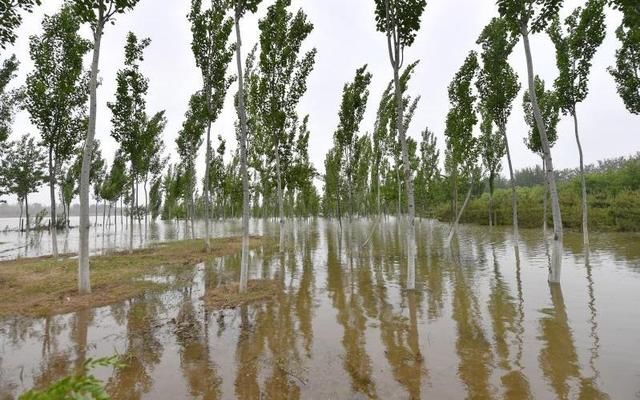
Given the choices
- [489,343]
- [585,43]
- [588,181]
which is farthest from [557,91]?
[588,181]

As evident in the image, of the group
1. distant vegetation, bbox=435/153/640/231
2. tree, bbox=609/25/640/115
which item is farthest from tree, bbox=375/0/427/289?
distant vegetation, bbox=435/153/640/231

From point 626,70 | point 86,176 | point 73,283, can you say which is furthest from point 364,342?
point 626,70

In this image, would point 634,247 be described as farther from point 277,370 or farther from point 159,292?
point 159,292

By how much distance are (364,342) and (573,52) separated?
2156cm

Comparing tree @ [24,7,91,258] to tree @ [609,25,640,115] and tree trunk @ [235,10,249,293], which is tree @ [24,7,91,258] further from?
tree @ [609,25,640,115]

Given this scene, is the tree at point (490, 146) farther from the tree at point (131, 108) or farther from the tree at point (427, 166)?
the tree at point (131, 108)

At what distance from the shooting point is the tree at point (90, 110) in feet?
34.7

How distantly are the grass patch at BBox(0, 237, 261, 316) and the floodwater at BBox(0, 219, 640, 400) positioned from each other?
0.89 meters

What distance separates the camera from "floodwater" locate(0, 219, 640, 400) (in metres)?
5.33

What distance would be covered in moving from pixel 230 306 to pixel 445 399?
263 inches

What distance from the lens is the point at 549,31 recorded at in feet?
64.1

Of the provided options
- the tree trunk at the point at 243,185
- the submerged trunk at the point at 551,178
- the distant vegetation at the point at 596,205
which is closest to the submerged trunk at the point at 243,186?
the tree trunk at the point at 243,185

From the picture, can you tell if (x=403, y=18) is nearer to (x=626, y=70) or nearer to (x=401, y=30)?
(x=401, y=30)

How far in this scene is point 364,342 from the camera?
711 cm
